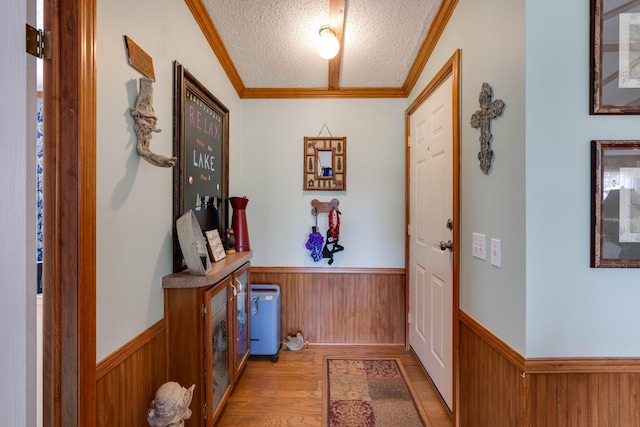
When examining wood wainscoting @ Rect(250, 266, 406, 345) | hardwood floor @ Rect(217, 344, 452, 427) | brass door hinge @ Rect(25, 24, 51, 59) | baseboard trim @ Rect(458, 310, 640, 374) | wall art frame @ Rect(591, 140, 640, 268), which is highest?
brass door hinge @ Rect(25, 24, 51, 59)

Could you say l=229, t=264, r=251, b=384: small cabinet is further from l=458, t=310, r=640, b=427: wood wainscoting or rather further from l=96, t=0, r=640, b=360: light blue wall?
l=458, t=310, r=640, b=427: wood wainscoting

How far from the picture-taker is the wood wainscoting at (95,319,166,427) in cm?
99

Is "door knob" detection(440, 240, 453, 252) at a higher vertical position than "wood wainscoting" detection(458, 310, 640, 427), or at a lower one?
higher

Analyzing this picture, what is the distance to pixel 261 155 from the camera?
2.69 m

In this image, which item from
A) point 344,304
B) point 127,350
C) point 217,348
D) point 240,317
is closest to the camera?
point 127,350

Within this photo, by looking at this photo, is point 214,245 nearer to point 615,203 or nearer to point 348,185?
point 348,185

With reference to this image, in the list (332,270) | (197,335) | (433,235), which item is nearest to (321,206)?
(332,270)

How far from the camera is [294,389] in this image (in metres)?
1.98

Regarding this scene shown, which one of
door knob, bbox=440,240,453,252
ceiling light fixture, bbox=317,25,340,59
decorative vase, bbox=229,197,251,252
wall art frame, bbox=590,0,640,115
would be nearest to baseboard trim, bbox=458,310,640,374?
door knob, bbox=440,240,453,252

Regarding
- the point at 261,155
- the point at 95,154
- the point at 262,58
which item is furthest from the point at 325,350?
the point at 262,58

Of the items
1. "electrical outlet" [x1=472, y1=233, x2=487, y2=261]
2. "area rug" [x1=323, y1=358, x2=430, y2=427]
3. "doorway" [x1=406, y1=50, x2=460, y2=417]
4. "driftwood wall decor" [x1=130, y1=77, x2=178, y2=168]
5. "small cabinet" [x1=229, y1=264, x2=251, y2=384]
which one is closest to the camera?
"driftwood wall decor" [x1=130, y1=77, x2=178, y2=168]

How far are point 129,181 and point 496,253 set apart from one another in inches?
60.4

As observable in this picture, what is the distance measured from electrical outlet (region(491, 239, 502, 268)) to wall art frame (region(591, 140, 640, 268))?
0.28 meters

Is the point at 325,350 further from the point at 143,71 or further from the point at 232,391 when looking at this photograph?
the point at 143,71
